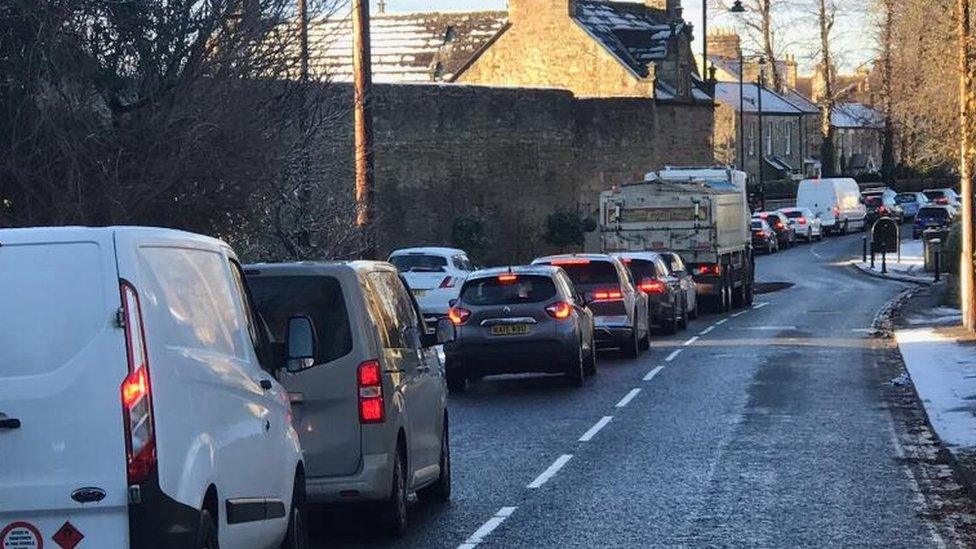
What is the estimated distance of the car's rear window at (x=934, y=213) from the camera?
69000 millimetres

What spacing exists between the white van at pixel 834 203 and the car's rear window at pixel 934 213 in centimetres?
635

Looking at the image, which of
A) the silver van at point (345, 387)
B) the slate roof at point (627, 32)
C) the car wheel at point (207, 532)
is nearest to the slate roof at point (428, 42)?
the slate roof at point (627, 32)

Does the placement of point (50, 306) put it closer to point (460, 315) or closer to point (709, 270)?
point (460, 315)

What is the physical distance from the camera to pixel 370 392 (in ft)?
36.8

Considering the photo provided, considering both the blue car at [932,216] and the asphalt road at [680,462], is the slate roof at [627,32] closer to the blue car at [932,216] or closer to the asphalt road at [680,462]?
the blue car at [932,216]

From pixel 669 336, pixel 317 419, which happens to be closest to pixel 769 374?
pixel 669 336

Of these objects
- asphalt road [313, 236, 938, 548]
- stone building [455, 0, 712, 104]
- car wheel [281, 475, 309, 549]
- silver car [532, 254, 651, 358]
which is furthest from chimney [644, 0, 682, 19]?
car wheel [281, 475, 309, 549]

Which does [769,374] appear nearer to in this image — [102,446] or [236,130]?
[236,130]

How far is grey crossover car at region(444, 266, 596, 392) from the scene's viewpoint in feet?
73.0

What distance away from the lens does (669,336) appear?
32.8 meters

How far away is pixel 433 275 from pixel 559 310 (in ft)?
37.4

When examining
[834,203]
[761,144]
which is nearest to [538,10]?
[834,203]

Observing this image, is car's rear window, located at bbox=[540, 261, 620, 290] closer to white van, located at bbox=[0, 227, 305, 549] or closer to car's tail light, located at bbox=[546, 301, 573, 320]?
car's tail light, located at bbox=[546, 301, 573, 320]

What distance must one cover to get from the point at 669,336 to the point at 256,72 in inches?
659
